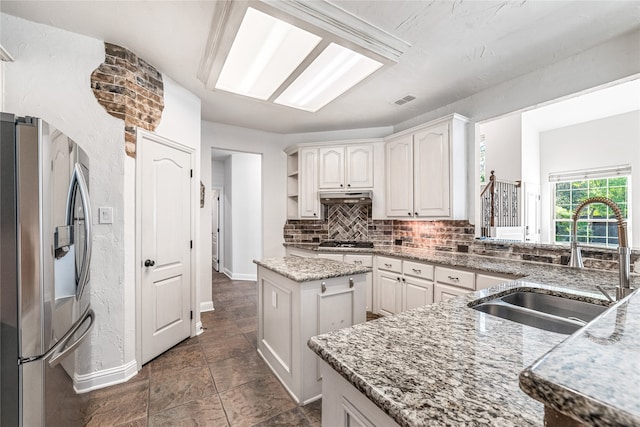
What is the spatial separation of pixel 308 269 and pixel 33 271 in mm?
1445

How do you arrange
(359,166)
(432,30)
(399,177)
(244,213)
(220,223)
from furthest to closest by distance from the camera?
(220,223)
(244,213)
(359,166)
(399,177)
(432,30)

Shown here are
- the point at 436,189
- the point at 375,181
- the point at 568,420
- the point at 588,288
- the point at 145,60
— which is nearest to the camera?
the point at 568,420

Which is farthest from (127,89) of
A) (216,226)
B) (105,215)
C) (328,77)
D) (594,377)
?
(216,226)

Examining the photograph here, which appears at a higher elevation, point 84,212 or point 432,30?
point 432,30

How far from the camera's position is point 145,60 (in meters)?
2.35

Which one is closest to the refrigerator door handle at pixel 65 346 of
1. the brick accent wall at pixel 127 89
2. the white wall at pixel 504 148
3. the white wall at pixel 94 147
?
the white wall at pixel 94 147

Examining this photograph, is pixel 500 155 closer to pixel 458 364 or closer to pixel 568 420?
pixel 458 364

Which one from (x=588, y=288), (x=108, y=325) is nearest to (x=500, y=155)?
(x=588, y=288)

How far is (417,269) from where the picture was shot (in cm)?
288

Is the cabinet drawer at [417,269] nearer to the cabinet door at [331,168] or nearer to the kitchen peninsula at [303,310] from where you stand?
the kitchen peninsula at [303,310]

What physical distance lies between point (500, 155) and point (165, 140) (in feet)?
15.7

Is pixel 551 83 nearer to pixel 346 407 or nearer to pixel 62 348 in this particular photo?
pixel 346 407

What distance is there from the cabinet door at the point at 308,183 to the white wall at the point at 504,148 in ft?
8.85

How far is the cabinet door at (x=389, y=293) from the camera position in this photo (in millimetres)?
3094
